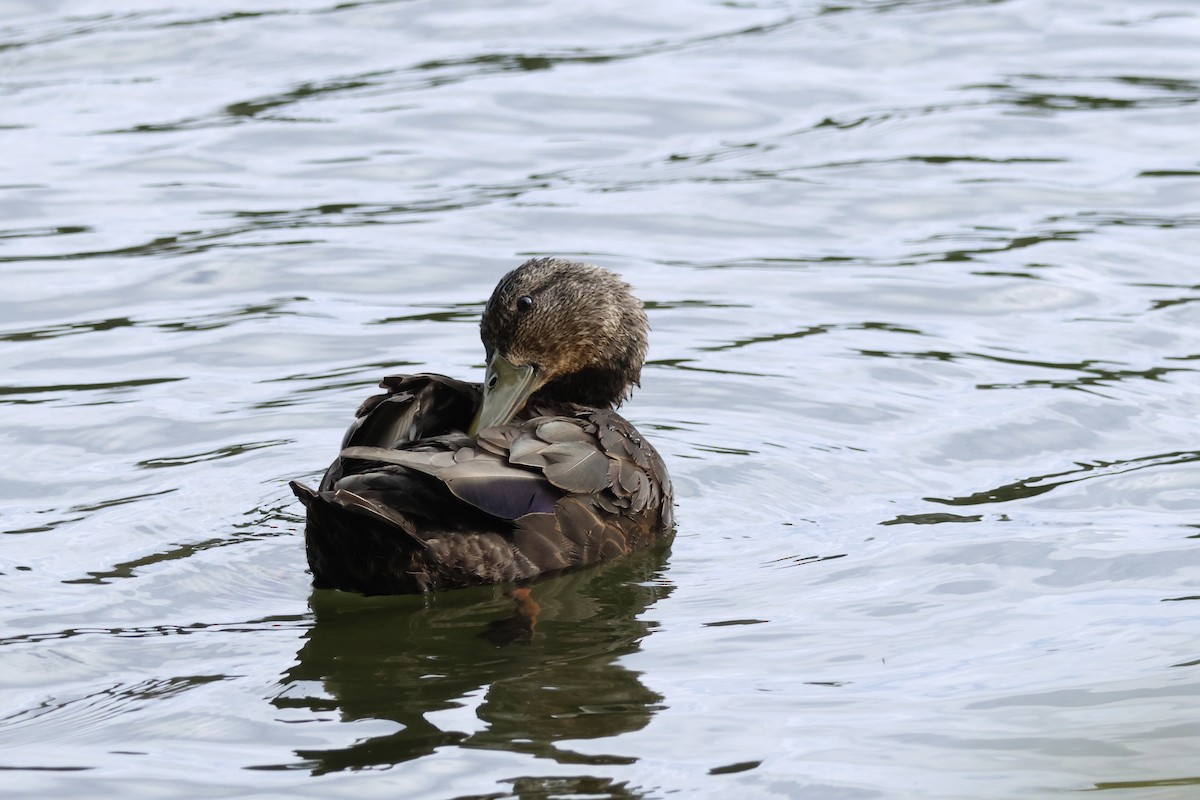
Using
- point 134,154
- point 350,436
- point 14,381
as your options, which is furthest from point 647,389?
point 134,154

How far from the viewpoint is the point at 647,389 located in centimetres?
950

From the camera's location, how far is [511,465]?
21.9 feet

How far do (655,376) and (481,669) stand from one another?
3750mm

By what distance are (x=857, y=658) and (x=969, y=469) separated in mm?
2361

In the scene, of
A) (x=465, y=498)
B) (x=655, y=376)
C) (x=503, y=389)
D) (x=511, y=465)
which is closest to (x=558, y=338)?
(x=503, y=389)

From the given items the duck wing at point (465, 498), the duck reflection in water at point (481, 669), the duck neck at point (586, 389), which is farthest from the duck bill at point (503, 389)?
the duck reflection in water at point (481, 669)

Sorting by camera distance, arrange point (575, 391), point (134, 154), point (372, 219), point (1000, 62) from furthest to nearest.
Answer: point (1000, 62), point (134, 154), point (372, 219), point (575, 391)

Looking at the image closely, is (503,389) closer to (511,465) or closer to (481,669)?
(511,465)

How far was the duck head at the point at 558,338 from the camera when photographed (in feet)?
25.5

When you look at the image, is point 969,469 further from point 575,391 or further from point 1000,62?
point 1000,62

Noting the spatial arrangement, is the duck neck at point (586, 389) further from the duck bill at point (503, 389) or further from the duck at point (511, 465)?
the duck bill at point (503, 389)

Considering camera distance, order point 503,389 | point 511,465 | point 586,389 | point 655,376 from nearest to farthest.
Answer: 1. point 511,465
2. point 503,389
3. point 586,389
4. point 655,376

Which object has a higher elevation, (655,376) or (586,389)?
(586,389)

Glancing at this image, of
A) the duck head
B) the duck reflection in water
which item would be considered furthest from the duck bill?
the duck reflection in water
